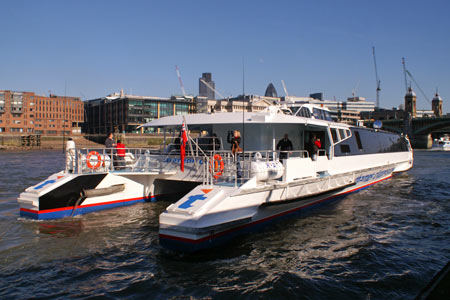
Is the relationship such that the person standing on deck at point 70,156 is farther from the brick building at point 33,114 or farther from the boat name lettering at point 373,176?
the brick building at point 33,114

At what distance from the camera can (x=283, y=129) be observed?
42.2ft

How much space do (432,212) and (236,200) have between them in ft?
27.5

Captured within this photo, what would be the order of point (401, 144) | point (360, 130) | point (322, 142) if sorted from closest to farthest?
point (322, 142) < point (360, 130) < point (401, 144)

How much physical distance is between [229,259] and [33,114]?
12918 centimetres

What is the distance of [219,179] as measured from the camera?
9.64 meters

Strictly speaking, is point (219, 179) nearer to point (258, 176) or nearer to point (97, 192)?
point (258, 176)

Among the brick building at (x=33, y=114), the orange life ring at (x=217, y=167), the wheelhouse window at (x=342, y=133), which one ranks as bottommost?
the orange life ring at (x=217, y=167)

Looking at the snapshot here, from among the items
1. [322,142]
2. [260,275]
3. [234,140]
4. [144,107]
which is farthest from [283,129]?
[144,107]

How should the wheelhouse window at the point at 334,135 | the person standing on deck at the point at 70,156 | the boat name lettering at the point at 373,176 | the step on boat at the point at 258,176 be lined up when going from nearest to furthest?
the step on boat at the point at 258,176
the person standing on deck at the point at 70,156
the wheelhouse window at the point at 334,135
the boat name lettering at the point at 373,176

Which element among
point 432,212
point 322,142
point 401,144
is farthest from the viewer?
point 401,144

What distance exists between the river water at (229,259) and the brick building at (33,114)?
105665mm

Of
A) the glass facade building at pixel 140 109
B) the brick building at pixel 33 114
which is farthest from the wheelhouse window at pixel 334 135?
the brick building at pixel 33 114

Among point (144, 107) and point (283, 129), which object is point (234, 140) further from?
point (144, 107)

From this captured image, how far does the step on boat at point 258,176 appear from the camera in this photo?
737 centimetres
